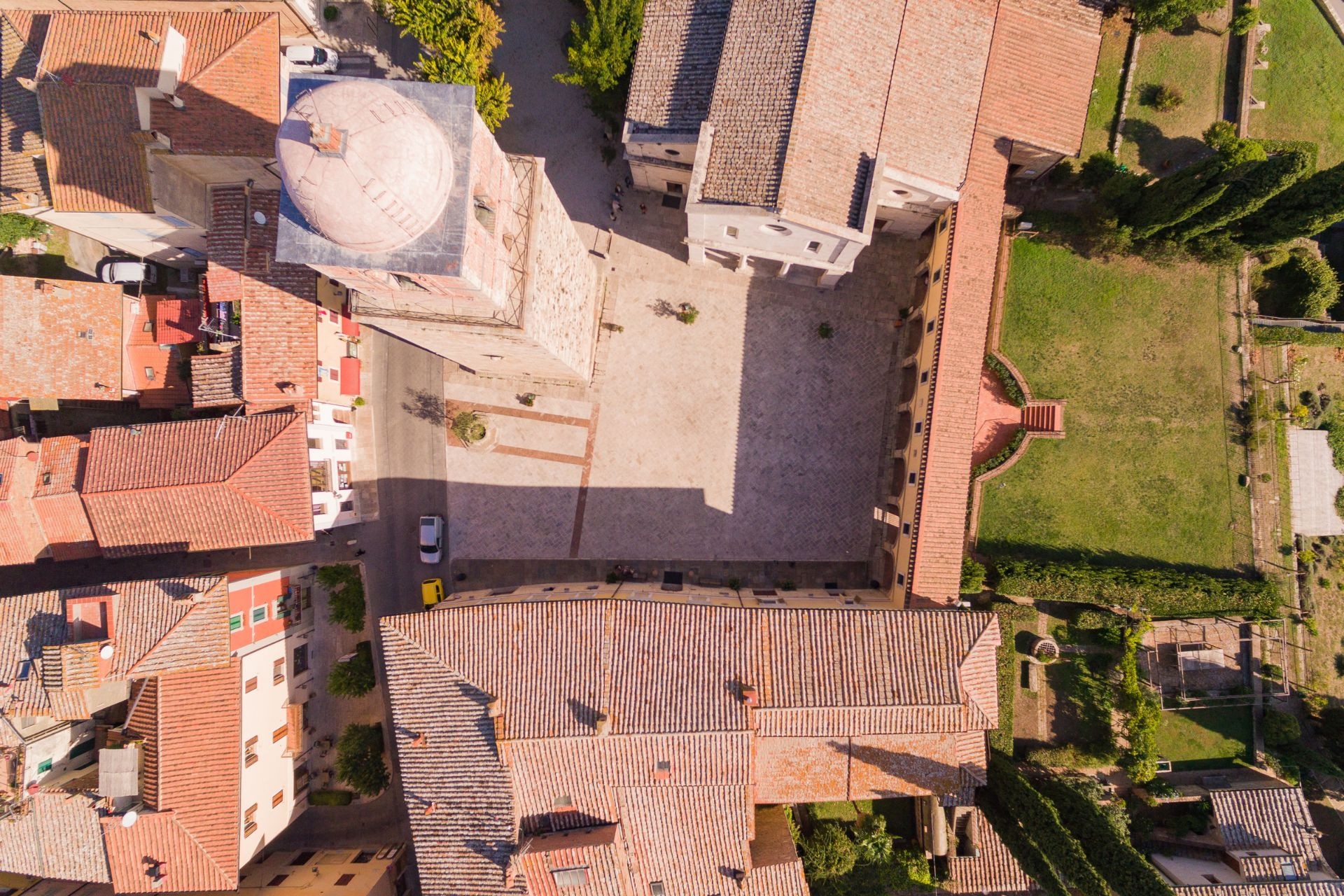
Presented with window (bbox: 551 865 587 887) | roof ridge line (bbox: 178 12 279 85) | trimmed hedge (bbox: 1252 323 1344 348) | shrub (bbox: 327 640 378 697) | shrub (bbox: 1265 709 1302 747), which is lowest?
window (bbox: 551 865 587 887)

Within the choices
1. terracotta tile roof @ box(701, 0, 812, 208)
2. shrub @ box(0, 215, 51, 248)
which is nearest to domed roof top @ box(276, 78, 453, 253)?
terracotta tile roof @ box(701, 0, 812, 208)

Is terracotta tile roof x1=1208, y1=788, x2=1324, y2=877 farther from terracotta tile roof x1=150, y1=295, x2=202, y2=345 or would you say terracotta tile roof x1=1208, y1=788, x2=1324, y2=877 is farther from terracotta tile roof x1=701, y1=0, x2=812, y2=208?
terracotta tile roof x1=150, y1=295, x2=202, y2=345

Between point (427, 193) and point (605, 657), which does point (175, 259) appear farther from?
point (605, 657)

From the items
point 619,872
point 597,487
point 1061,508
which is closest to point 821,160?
point 597,487

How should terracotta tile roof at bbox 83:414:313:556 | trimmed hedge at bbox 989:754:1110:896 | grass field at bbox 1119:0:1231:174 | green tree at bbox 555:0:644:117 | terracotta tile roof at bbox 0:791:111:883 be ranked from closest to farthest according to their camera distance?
trimmed hedge at bbox 989:754:1110:896 → terracotta tile roof at bbox 83:414:313:556 → green tree at bbox 555:0:644:117 → terracotta tile roof at bbox 0:791:111:883 → grass field at bbox 1119:0:1231:174

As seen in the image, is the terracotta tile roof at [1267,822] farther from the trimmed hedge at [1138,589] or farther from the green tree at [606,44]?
the green tree at [606,44]

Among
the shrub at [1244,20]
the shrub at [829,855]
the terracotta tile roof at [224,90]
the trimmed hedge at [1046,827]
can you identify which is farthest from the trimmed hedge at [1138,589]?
the terracotta tile roof at [224,90]
